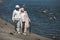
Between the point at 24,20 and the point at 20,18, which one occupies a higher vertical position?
the point at 20,18

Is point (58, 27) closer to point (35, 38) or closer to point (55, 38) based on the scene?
point (55, 38)

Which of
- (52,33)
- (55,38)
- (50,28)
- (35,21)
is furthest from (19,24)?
(35,21)

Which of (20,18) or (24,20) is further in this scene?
(24,20)

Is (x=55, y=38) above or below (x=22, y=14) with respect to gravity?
below

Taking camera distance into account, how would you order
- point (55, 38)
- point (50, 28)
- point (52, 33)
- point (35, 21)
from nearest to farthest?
1. point (55, 38)
2. point (52, 33)
3. point (50, 28)
4. point (35, 21)

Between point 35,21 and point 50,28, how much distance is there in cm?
477

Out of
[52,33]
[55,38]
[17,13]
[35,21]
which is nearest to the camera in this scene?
[17,13]

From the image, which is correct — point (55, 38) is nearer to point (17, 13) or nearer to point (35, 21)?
point (17, 13)

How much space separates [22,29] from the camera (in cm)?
2459

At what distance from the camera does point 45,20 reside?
139ft

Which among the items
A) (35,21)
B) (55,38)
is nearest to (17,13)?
(55,38)

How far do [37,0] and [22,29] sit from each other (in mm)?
56233

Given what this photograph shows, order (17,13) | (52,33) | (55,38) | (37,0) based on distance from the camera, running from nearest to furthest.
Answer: (17,13) → (55,38) → (52,33) → (37,0)

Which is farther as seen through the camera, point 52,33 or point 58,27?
point 58,27
